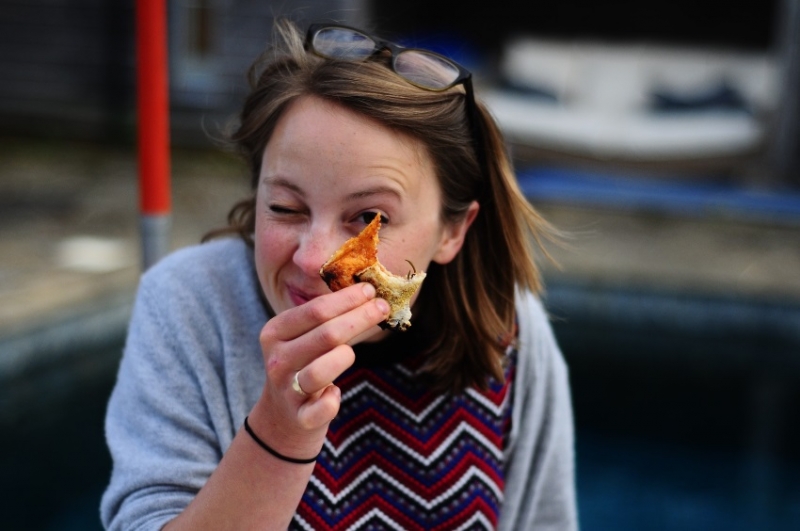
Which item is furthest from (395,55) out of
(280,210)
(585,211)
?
(585,211)

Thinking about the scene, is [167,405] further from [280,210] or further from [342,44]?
[342,44]

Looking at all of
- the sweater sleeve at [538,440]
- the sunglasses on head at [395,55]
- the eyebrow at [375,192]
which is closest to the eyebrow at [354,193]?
the eyebrow at [375,192]

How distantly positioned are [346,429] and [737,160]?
266 inches

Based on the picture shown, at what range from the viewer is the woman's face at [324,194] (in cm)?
132

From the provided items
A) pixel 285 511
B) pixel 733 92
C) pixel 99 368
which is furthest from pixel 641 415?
pixel 733 92

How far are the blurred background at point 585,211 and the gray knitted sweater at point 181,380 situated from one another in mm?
472

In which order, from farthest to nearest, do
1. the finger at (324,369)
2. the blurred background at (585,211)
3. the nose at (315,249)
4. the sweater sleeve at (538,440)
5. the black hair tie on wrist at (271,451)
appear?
the blurred background at (585,211) < the sweater sleeve at (538,440) < the nose at (315,249) < the black hair tie on wrist at (271,451) < the finger at (324,369)

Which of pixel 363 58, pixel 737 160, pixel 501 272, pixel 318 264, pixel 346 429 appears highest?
pixel 363 58

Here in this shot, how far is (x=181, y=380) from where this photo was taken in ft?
4.65

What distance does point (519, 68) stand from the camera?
894 centimetres

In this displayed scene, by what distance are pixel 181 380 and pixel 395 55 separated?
24.1 inches

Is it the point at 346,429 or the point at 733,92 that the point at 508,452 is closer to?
the point at 346,429

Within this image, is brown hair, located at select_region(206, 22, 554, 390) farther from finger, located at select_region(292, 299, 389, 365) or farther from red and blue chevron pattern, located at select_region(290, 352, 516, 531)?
finger, located at select_region(292, 299, 389, 365)

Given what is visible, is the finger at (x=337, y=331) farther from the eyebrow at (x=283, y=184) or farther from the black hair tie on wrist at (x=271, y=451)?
the eyebrow at (x=283, y=184)
